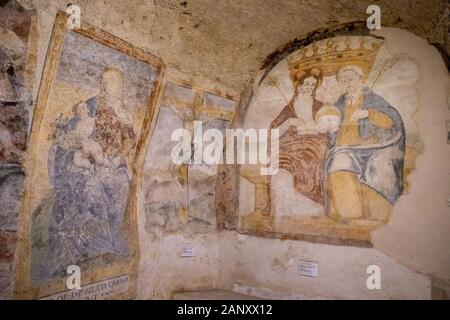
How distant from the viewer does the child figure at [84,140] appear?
3.02 meters

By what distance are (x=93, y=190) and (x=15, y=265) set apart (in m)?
0.84

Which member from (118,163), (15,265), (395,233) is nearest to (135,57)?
(118,163)

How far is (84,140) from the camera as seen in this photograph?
10.1ft

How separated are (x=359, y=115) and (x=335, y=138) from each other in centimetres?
33

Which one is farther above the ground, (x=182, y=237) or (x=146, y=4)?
(x=146, y=4)

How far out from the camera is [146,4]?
10.3 ft

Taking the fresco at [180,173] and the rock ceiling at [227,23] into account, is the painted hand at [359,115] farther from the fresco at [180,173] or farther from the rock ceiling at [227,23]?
the fresco at [180,173]

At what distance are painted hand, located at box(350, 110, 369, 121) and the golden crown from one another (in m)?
0.39

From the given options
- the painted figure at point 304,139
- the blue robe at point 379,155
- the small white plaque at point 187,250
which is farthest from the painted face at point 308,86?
the small white plaque at point 187,250

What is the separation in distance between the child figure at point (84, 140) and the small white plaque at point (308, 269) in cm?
236

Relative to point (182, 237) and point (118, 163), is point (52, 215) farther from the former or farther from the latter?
point (182, 237)

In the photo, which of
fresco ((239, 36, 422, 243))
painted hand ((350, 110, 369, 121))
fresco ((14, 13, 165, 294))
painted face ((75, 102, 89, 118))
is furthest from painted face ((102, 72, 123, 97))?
painted hand ((350, 110, 369, 121))

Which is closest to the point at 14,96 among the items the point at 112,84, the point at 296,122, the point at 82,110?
the point at 82,110
